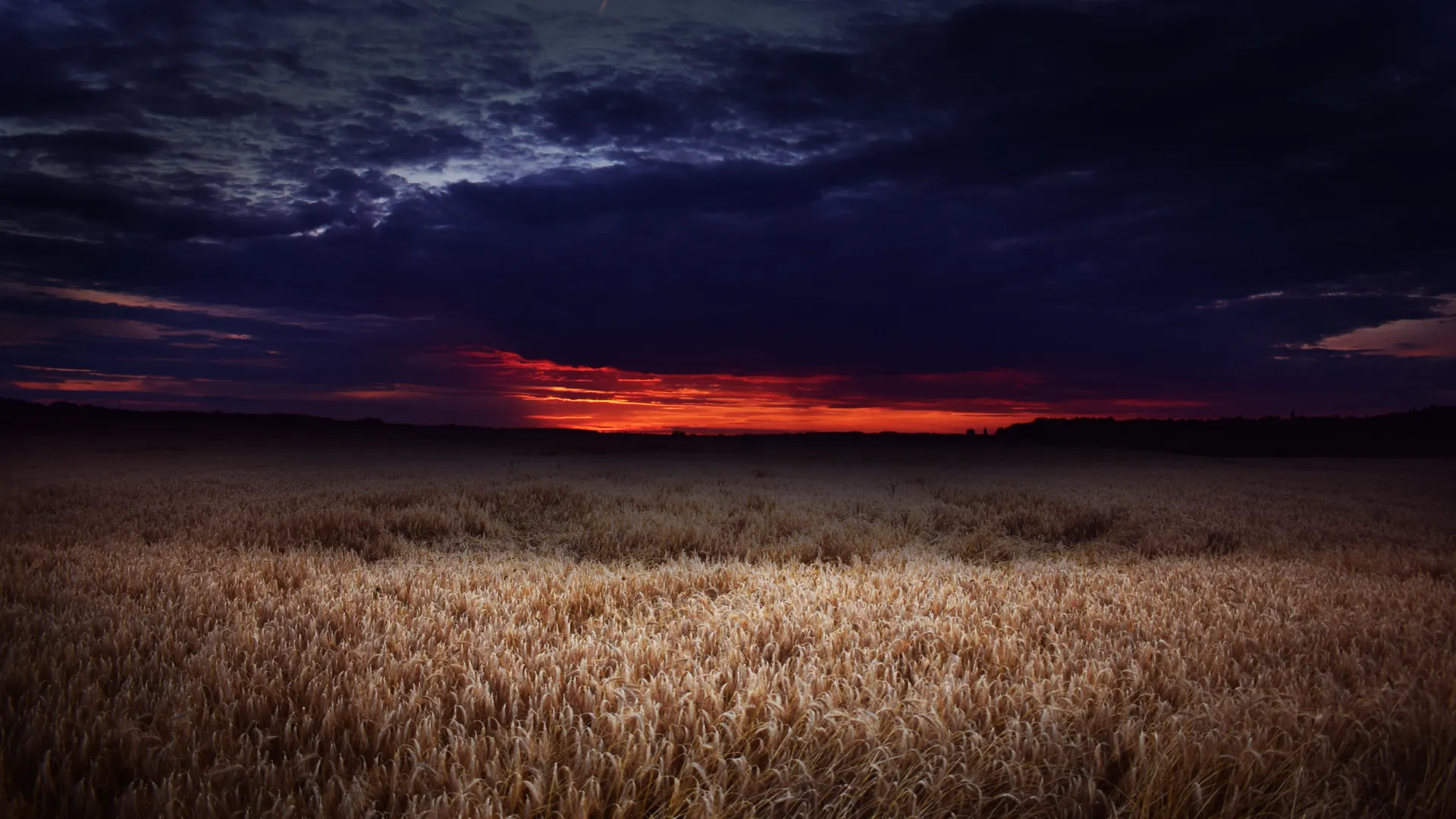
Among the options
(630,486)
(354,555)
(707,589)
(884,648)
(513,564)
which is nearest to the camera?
(884,648)

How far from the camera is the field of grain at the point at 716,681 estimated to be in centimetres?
284

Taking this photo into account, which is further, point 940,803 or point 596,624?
point 596,624

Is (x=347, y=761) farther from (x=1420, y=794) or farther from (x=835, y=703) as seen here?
(x=1420, y=794)

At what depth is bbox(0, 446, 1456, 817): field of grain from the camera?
2.84m

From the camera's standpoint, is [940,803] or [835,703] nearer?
[940,803]

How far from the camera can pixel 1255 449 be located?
42781 mm

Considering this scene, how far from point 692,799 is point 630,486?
1433 centimetres

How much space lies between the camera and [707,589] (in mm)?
6848

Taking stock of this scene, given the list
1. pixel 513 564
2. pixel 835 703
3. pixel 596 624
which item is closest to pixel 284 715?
pixel 596 624

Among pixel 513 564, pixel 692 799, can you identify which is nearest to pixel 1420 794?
pixel 692 799

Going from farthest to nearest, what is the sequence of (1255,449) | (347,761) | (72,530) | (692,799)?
(1255,449), (72,530), (347,761), (692,799)

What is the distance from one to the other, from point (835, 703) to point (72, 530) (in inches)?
447

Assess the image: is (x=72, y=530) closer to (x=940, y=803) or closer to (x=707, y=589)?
(x=707, y=589)

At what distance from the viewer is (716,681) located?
3.72 meters
